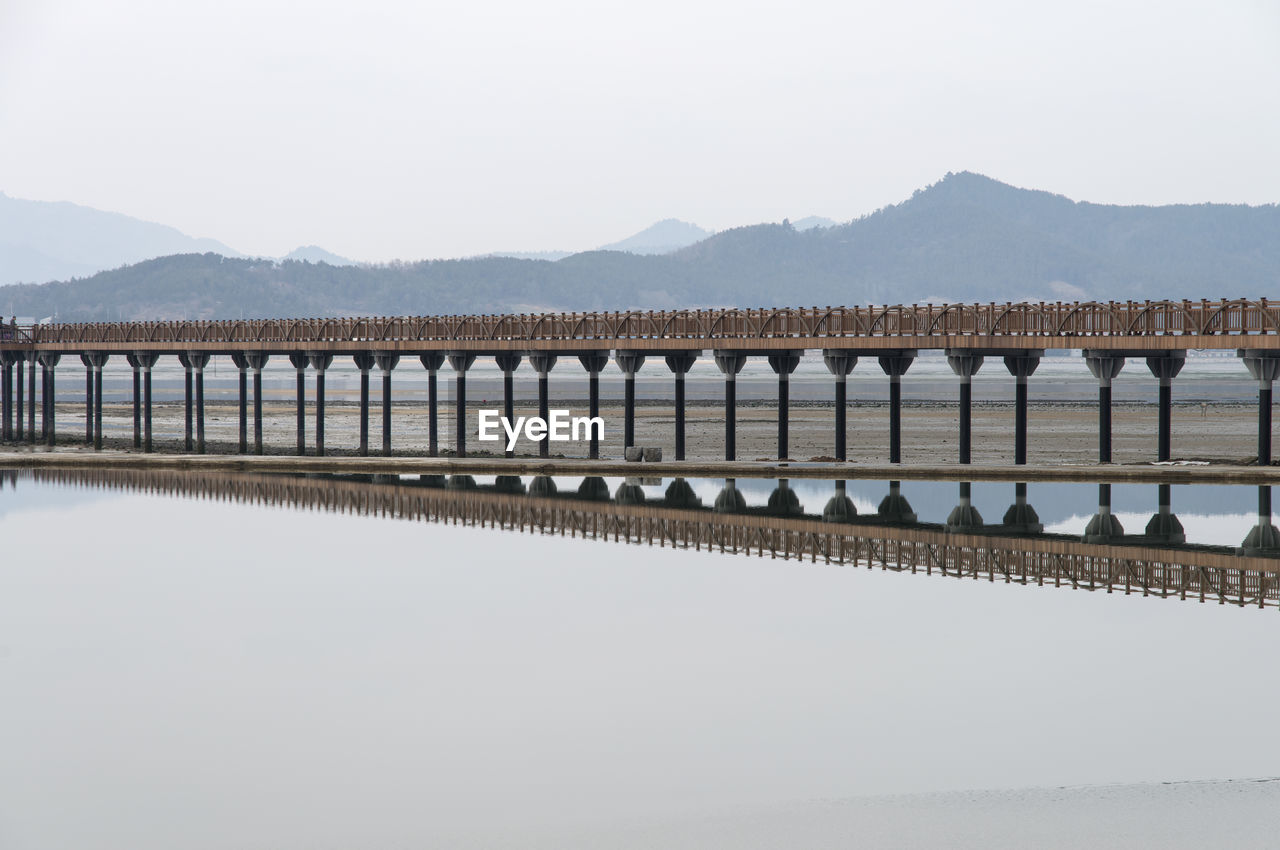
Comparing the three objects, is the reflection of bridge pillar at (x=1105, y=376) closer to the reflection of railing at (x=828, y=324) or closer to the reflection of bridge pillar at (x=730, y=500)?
the reflection of railing at (x=828, y=324)

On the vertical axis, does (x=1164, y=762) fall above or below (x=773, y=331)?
below

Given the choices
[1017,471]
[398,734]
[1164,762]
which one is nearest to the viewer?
[1164,762]

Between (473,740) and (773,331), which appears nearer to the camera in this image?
(473,740)

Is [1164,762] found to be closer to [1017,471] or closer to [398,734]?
[398,734]

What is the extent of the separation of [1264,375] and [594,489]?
22200mm

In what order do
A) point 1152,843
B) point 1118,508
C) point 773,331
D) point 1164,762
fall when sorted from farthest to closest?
point 773,331 < point 1118,508 < point 1164,762 < point 1152,843

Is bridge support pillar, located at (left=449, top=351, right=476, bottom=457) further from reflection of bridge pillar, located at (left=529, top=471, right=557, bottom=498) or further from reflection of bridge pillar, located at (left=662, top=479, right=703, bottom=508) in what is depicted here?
reflection of bridge pillar, located at (left=662, top=479, right=703, bottom=508)

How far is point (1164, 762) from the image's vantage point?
16938 mm

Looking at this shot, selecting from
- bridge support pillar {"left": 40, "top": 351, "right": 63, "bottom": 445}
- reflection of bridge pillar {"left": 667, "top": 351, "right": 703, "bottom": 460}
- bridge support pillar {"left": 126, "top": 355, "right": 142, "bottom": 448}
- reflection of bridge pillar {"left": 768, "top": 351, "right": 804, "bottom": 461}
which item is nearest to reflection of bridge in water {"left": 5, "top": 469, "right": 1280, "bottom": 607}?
reflection of bridge pillar {"left": 768, "top": 351, "right": 804, "bottom": 461}

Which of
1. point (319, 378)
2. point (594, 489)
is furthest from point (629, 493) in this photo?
point (319, 378)

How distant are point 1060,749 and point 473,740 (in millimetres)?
7670

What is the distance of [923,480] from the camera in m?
45.1

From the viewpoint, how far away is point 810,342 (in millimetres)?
50562

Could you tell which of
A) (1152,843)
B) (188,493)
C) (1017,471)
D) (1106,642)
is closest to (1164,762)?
(1152,843)
